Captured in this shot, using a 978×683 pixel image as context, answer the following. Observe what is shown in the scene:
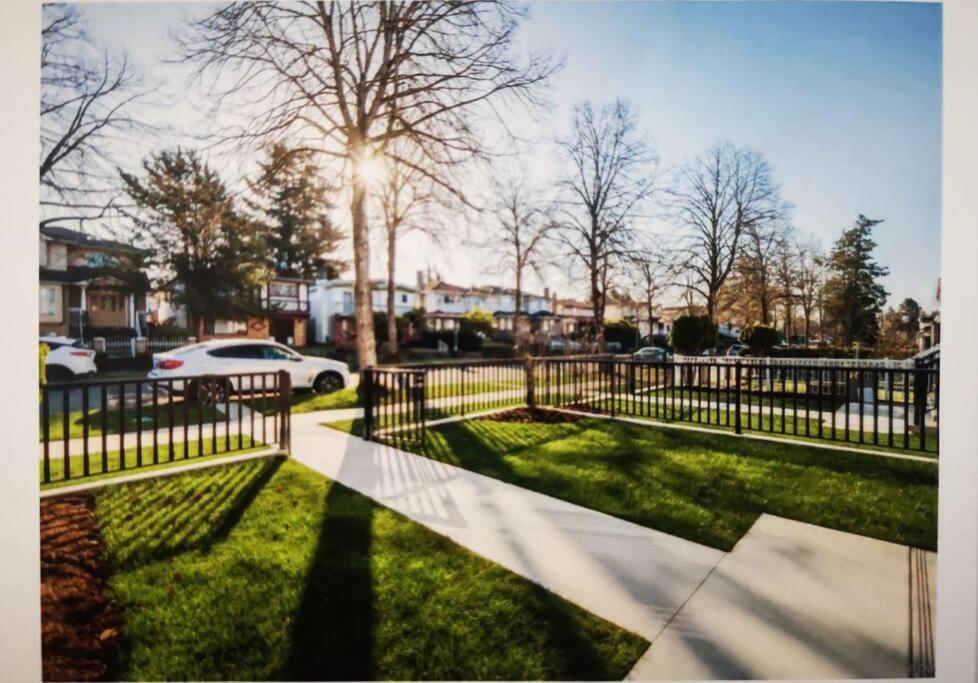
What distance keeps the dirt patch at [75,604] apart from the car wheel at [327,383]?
11.1 feet

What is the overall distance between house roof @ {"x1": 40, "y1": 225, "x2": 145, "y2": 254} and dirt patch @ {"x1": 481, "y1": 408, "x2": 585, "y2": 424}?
4.04 meters

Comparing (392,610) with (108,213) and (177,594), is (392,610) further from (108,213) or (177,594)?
(108,213)

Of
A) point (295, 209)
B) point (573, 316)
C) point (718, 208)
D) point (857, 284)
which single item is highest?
point (295, 209)

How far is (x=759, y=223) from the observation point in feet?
9.95

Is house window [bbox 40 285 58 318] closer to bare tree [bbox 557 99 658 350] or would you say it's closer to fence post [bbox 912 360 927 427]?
bare tree [bbox 557 99 658 350]

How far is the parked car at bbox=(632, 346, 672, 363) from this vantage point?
3641 millimetres

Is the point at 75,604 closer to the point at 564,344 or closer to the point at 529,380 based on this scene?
the point at 529,380

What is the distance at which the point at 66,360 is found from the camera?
300 cm

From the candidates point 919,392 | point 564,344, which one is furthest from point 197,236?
point 919,392

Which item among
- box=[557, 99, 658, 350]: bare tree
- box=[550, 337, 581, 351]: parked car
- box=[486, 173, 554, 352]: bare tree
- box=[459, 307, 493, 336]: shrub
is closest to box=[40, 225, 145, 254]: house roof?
box=[486, 173, 554, 352]: bare tree

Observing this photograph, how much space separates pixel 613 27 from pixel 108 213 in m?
4.23

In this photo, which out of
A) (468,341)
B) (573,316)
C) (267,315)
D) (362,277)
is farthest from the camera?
(468,341)

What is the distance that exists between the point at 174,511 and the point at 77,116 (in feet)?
9.21
